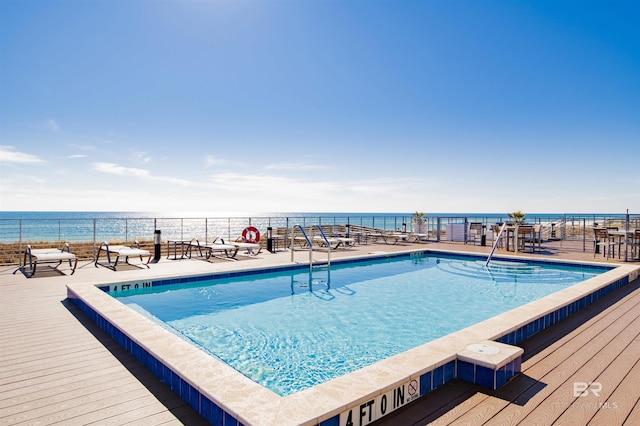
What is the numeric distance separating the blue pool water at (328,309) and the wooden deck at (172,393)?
3.06 feet

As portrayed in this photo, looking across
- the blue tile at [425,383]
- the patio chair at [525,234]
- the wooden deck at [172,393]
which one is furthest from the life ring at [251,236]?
the blue tile at [425,383]

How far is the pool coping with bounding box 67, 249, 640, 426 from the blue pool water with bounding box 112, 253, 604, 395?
74 centimetres

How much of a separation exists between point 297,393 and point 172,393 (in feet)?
2.45

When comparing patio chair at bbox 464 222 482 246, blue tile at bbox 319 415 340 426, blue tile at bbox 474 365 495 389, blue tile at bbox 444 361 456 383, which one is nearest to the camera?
blue tile at bbox 319 415 340 426

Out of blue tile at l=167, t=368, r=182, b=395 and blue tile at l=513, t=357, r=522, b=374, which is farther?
blue tile at l=513, t=357, r=522, b=374

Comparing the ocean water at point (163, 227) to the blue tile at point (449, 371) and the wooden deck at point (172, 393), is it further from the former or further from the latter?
the blue tile at point (449, 371)

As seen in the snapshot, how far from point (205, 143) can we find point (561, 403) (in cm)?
1463

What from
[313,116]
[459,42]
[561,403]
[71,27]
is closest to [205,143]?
[313,116]

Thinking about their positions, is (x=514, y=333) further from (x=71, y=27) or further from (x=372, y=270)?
(x=71, y=27)

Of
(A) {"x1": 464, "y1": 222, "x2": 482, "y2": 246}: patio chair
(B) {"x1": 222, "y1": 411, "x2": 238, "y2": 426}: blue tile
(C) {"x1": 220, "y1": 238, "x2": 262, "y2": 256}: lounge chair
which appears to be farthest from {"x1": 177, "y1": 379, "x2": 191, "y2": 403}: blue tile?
(A) {"x1": 464, "y1": 222, "x2": 482, "y2": 246}: patio chair

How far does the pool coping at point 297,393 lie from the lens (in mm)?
1554

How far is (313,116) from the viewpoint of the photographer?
13008 millimetres

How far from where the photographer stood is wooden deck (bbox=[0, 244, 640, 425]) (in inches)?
66.8

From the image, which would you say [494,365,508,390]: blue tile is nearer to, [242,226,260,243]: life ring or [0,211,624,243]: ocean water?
[0,211,624,243]: ocean water
